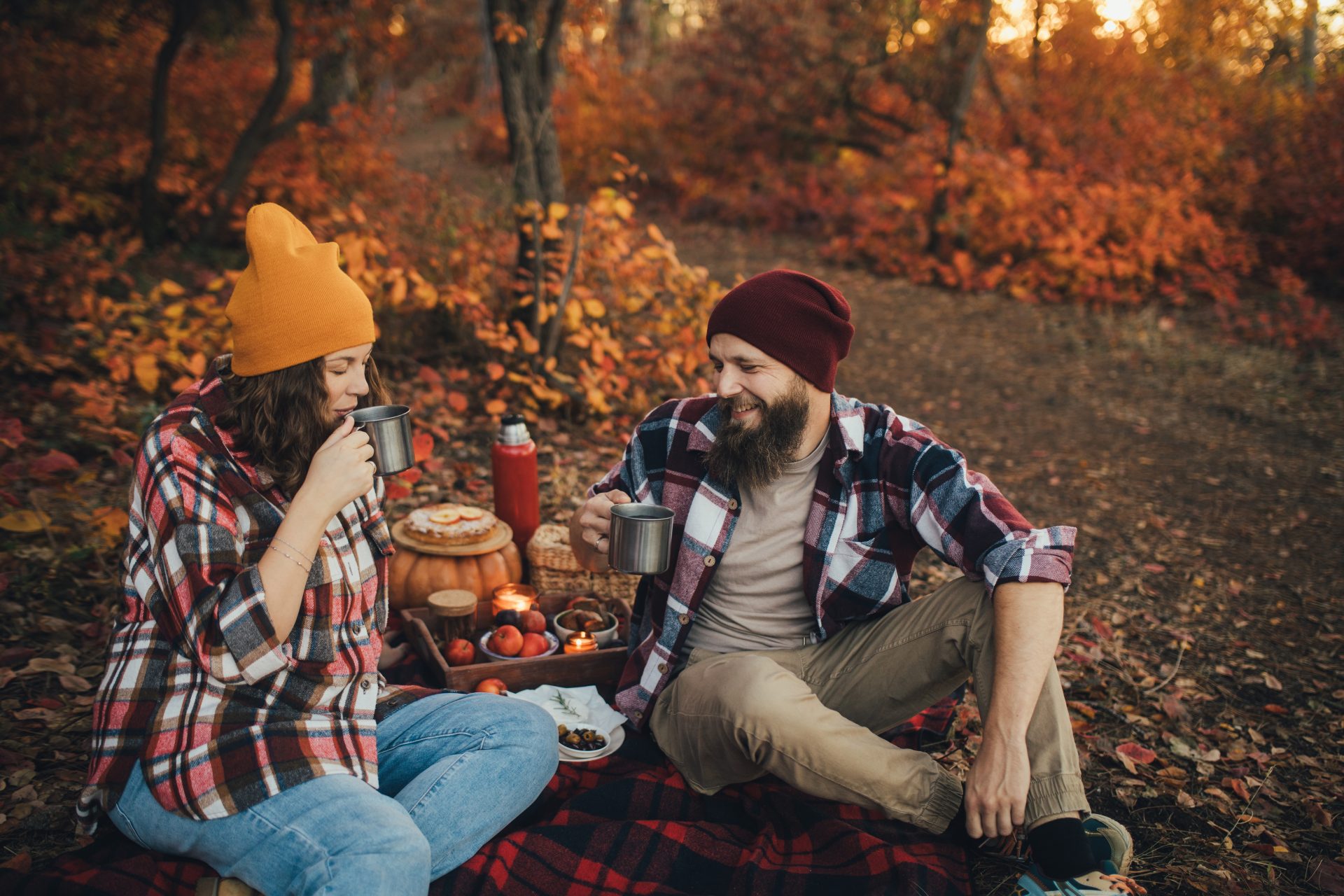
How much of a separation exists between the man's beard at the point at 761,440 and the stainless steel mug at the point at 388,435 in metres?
0.99

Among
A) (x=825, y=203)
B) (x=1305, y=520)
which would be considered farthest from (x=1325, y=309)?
(x=825, y=203)

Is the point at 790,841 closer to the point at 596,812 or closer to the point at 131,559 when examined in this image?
the point at 596,812

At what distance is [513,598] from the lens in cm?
389

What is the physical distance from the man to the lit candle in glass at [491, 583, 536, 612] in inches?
25.9

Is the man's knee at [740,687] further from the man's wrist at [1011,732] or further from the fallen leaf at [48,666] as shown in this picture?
the fallen leaf at [48,666]

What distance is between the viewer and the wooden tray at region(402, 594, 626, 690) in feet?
11.3

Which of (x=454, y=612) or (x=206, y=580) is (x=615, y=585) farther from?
(x=206, y=580)

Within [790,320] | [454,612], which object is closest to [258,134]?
[454,612]

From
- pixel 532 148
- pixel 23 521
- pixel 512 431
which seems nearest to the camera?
pixel 23 521

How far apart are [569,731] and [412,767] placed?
0.69m

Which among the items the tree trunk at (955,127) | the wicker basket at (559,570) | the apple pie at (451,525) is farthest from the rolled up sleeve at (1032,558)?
the tree trunk at (955,127)

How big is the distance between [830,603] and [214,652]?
183 cm

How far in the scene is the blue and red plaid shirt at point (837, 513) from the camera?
2.86 meters

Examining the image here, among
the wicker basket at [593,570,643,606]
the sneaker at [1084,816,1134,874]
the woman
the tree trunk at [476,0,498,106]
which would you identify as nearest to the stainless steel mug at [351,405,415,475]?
the woman
